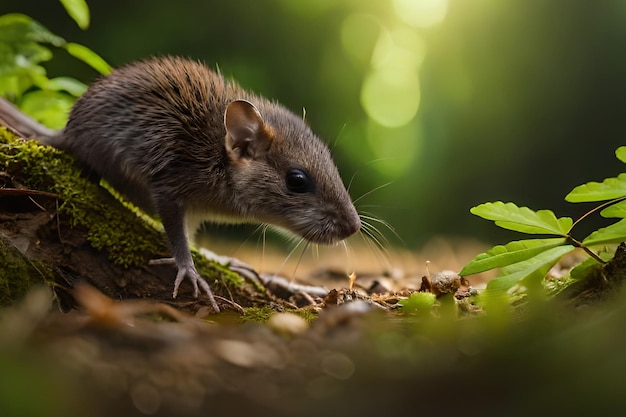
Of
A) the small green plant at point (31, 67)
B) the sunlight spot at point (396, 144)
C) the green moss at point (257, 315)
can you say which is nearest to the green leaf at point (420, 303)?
the green moss at point (257, 315)

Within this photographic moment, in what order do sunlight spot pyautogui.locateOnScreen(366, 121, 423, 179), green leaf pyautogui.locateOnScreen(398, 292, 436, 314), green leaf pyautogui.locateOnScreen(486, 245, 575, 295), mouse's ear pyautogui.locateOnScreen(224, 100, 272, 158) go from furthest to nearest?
sunlight spot pyautogui.locateOnScreen(366, 121, 423, 179) < mouse's ear pyautogui.locateOnScreen(224, 100, 272, 158) < green leaf pyautogui.locateOnScreen(398, 292, 436, 314) < green leaf pyautogui.locateOnScreen(486, 245, 575, 295)

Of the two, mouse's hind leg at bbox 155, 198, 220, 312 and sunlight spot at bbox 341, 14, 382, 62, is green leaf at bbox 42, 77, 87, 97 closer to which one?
mouse's hind leg at bbox 155, 198, 220, 312

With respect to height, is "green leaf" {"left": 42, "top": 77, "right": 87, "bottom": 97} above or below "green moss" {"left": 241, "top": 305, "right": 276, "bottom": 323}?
above

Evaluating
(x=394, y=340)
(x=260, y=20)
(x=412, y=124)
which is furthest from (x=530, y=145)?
(x=394, y=340)

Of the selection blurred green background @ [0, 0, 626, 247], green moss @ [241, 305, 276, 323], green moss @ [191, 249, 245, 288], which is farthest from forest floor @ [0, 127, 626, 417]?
blurred green background @ [0, 0, 626, 247]

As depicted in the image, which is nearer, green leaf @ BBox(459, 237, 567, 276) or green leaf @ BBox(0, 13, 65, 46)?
green leaf @ BBox(459, 237, 567, 276)

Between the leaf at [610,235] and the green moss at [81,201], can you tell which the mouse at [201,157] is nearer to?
the green moss at [81,201]

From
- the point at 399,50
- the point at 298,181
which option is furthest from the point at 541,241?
the point at 399,50
